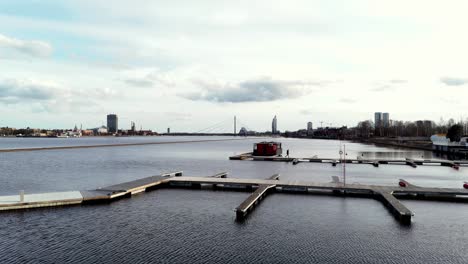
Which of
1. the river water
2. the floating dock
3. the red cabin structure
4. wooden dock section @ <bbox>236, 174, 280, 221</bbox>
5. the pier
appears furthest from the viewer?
the red cabin structure

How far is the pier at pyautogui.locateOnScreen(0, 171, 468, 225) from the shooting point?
29484 mm

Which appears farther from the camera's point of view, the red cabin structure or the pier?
the red cabin structure

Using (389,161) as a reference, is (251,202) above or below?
below

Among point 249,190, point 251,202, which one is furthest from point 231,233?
point 249,190

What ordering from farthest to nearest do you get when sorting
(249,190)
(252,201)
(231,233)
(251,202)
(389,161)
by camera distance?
1. (389,161)
2. (249,190)
3. (252,201)
4. (251,202)
5. (231,233)

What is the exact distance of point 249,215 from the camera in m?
29.0

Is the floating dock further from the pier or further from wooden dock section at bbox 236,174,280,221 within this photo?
wooden dock section at bbox 236,174,280,221

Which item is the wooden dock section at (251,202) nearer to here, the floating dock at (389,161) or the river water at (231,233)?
the river water at (231,233)

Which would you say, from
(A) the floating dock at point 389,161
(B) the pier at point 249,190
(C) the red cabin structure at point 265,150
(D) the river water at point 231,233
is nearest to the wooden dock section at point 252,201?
(B) the pier at point 249,190

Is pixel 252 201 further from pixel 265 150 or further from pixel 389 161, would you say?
pixel 265 150

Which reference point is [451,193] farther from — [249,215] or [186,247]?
[186,247]

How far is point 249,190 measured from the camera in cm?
4112

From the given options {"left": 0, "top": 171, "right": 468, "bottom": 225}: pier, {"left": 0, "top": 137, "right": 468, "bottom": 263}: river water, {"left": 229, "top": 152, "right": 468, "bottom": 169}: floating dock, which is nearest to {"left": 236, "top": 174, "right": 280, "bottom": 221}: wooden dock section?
{"left": 0, "top": 171, "right": 468, "bottom": 225}: pier

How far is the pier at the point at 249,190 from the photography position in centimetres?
2948
